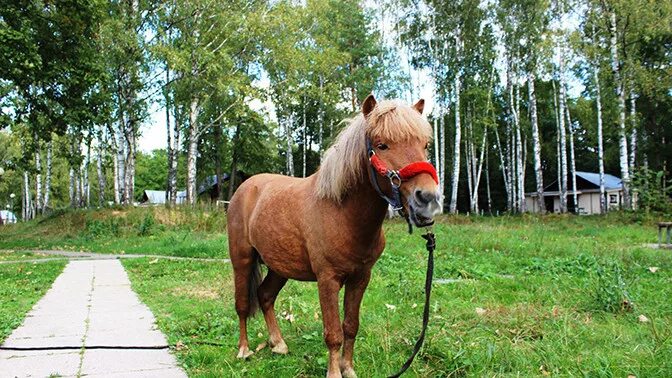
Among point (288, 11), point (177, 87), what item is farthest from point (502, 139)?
point (177, 87)

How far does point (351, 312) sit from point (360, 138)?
1170 millimetres

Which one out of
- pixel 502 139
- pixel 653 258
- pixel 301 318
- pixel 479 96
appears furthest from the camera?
pixel 502 139

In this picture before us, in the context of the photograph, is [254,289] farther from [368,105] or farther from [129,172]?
[129,172]

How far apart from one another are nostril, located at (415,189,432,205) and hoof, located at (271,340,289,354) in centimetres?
217

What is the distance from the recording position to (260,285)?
4.39 metres

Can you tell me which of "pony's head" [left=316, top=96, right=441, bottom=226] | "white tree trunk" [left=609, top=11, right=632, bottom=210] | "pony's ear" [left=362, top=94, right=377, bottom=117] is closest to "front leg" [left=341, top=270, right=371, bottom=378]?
"pony's head" [left=316, top=96, right=441, bottom=226]

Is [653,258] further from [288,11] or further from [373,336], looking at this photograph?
[288,11]

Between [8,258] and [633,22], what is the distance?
25.5 metres

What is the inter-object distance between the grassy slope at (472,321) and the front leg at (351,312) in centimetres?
17

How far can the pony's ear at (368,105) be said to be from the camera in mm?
2960

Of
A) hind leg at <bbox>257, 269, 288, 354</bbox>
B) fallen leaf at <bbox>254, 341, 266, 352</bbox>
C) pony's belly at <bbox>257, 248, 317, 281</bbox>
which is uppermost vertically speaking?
pony's belly at <bbox>257, 248, 317, 281</bbox>

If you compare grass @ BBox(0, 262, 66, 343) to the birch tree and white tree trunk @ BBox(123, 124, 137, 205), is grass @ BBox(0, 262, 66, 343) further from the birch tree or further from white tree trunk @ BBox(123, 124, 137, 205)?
the birch tree

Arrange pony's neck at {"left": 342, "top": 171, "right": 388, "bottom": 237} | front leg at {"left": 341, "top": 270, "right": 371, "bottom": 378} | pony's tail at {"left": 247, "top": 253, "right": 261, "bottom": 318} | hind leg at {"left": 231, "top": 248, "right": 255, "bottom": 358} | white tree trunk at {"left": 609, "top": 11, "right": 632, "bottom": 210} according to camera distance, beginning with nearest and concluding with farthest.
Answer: pony's neck at {"left": 342, "top": 171, "right": 388, "bottom": 237}
front leg at {"left": 341, "top": 270, "right": 371, "bottom": 378}
hind leg at {"left": 231, "top": 248, "right": 255, "bottom": 358}
pony's tail at {"left": 247, "top": 253, "right": 261, "bottom": 318}
white tree trunk at {"left": 609, "top": 11, "right": 632, "bottom": 210}

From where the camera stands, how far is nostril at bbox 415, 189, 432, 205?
2521mm
